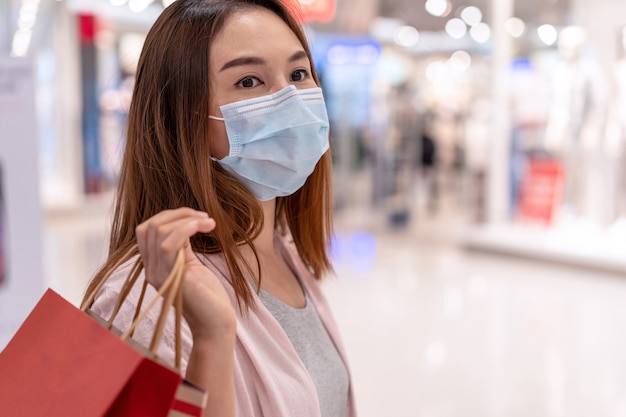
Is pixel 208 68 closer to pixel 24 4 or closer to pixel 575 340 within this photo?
pixel 575 340

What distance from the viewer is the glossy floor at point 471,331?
12.5 feet

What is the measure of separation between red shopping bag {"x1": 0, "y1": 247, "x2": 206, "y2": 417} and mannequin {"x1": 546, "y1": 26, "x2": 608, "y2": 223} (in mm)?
7271

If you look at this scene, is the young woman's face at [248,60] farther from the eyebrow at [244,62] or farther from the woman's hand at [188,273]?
the woman's hand at [188,273]

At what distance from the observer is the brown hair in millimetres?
1165

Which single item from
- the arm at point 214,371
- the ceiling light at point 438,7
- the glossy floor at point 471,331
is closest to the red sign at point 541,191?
the glossy floor at point 471,331

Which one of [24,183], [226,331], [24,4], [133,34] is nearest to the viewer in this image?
[226,331]

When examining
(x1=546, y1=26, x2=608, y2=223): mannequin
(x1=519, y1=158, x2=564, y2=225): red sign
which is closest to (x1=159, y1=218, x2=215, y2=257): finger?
(x1=546, y1=26, x2=608, y2=223): mannequin

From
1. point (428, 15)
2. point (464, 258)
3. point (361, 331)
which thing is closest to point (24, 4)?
point (428, 15)

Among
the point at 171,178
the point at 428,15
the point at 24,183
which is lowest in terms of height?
the point at 24,183

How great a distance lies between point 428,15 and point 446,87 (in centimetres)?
453

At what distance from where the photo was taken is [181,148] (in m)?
1.17

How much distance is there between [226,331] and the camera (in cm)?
92

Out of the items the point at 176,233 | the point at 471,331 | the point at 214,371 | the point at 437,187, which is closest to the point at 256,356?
the point at 214,371

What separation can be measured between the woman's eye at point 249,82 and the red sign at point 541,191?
7.09m
